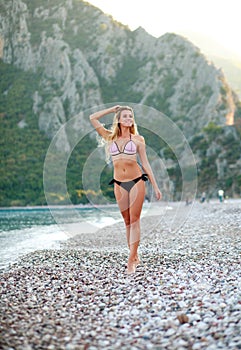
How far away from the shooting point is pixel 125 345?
14.2 ft

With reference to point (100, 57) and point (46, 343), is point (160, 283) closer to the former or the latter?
point (46, 343)

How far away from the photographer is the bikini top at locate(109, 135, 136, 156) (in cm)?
728

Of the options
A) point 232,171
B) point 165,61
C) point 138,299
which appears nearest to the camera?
point 138,299

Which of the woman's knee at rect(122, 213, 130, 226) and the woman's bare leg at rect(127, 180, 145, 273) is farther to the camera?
the woman's knee at rect(122, 213, 130, 226)

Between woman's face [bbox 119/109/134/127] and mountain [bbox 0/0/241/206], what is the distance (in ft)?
198

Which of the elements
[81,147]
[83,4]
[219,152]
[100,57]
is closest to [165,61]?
[100,57]

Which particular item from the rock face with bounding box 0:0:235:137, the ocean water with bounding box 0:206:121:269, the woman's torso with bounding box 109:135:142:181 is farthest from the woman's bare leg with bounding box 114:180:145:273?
the rock face with bounding box 0:0:235:137

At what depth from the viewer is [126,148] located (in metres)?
7.27

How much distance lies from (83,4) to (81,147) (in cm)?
6579

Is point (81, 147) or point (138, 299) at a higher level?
point (81, 147)

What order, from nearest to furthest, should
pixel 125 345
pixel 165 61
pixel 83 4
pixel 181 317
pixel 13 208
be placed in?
pixel 125 345 → pixel 181 317 → pixel 13 208 → pixel 165 61 → pixel 83 4

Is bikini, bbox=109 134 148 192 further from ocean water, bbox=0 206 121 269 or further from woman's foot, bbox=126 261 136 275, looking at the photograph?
→ ocean water, bbox=0 206 121 269

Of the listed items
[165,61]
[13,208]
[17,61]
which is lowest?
[13,208]

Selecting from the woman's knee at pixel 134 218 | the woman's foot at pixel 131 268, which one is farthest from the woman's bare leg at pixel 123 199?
the woman's foot at pixel 131 268
